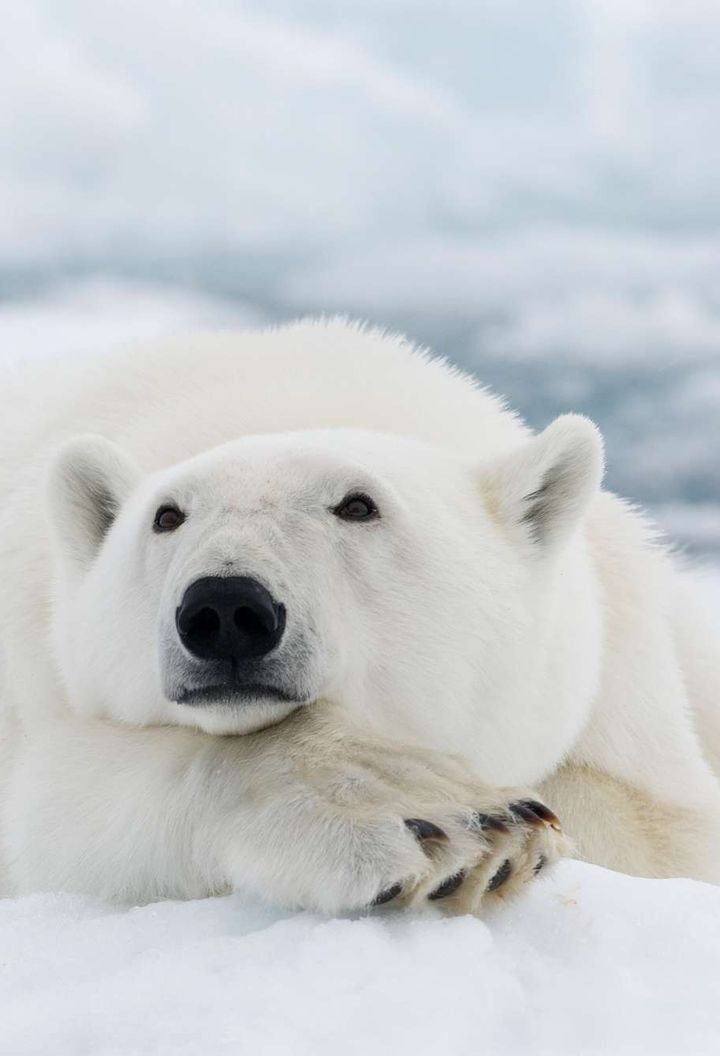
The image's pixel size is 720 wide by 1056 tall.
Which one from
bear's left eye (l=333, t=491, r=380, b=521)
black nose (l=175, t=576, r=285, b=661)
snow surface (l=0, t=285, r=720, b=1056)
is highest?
bear's left eye (l=333, t=491, r=380, b=521)

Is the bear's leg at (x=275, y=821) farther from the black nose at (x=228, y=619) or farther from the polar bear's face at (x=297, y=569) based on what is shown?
the black nose at (x=228, y=619)

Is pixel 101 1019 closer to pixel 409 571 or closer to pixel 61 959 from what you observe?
pixel 61 959

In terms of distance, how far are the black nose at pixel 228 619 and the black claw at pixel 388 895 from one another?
2.24 ft

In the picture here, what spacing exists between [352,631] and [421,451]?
0.92m

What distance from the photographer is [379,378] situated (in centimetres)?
501

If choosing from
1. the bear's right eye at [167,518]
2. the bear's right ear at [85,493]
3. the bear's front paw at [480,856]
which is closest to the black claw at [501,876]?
the bear's front paw at [480,856]

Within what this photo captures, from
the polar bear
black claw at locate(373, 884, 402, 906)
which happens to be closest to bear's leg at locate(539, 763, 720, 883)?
the polar bear

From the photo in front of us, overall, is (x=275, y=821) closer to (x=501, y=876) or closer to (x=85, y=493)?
(x=501, y=876)

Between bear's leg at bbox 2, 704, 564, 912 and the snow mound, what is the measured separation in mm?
91

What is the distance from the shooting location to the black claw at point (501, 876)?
270cm

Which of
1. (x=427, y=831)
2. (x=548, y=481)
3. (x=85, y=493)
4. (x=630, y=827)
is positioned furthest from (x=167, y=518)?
(x=630, y=827)

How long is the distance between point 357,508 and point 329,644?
0.53 m

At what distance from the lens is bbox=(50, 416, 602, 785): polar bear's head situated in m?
3.13

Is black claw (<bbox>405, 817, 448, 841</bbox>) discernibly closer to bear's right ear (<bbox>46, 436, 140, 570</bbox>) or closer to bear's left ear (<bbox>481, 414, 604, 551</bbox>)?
bear's left ear (<bbox>481, 414, 604, 551</bbox>)
